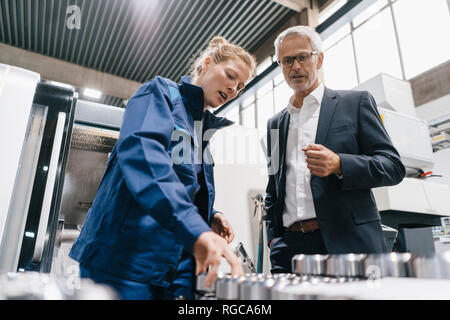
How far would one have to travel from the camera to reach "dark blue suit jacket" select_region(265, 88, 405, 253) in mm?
1042

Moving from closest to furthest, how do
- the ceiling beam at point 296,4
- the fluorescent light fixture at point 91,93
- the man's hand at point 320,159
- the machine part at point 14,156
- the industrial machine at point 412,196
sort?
1. the man's hand at point 320,159
2. the machine part at point 14,156
3. the industrial machine at point 412,196
4. the ceiling beam at point 296,4
5. the fluorescent light fixture at point 91,93

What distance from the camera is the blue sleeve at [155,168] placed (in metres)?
0.55

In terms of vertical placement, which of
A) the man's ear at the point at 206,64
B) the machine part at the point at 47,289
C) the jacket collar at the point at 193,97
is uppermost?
Result: the man's ear at the point at 206,64

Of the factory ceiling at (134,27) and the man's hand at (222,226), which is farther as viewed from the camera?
the factory ceiling at (134,27)

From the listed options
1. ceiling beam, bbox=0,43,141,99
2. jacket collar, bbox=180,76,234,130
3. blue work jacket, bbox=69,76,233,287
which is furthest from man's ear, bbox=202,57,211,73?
ceiling beam, bbox=0,43,141,99

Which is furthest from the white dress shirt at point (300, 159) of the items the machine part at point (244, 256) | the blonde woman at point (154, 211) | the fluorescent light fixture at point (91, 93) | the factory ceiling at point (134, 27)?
the fluorescent light fixture at point (91, 93)

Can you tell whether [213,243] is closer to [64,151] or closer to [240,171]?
[64,151]

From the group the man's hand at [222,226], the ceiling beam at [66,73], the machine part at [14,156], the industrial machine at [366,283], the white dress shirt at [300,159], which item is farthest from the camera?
the ceiling beam at [66,73]

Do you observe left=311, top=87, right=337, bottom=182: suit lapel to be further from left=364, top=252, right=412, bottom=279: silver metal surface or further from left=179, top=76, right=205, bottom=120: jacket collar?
left=364, top=252, right=412, bottom=279: silver metal surface

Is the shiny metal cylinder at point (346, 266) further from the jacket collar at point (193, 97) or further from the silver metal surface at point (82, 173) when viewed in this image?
the silver metal surface at point (82, 173)

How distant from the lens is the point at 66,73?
26.7ft

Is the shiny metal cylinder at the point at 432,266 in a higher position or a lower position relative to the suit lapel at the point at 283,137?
lower

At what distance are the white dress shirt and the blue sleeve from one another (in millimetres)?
654
